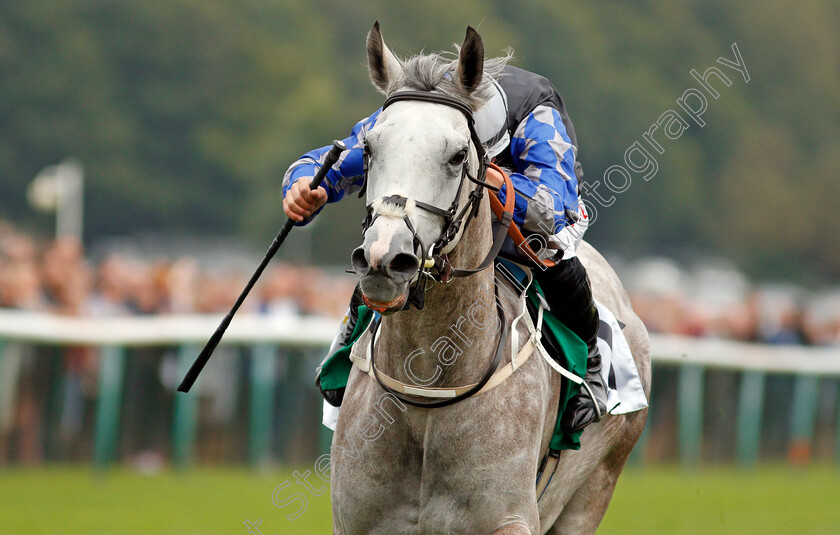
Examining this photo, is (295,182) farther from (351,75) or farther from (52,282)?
(351,75)

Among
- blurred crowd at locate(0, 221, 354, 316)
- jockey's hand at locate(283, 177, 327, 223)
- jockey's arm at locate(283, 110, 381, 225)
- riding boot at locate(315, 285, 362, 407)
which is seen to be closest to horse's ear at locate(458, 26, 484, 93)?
jockey's arm at locate(283, 110, 381, 225)

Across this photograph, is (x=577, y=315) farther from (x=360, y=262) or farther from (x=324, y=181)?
(x=360, y=262)

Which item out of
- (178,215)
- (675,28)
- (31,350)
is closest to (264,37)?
(178,215)

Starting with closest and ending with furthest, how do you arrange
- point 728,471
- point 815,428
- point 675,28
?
point 728,471 → point 815,428 → point 675,28

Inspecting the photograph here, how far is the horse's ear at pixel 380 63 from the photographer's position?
3908 mm

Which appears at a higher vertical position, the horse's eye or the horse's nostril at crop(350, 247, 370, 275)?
the horse's eye

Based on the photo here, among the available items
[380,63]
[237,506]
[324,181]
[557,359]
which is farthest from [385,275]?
[237,506]

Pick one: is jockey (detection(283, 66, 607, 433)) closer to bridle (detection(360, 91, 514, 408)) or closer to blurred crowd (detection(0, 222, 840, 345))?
bridle (detection(360, 91, 514, 408))

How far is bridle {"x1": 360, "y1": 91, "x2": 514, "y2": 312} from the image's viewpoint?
3.44 m

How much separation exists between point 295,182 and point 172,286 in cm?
752

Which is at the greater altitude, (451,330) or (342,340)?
(451,330)

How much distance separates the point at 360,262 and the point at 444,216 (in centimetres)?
35

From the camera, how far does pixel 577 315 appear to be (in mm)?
4621

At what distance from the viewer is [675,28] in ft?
146
